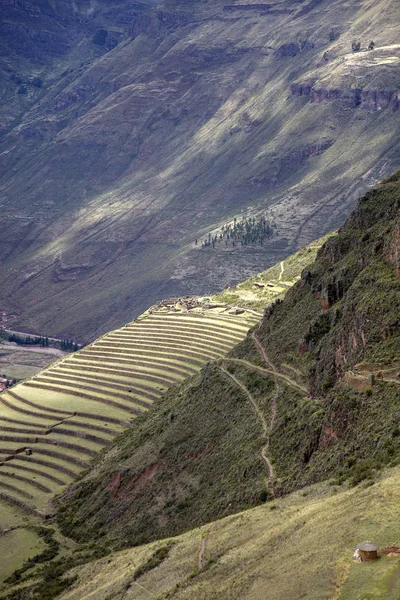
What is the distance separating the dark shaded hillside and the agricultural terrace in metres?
4.57

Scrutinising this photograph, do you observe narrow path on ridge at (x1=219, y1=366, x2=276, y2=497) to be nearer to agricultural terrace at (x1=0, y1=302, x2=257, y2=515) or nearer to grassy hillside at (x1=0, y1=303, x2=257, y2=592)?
grassy hillside at (x1=0, y1=303, x2=257, y2=592)

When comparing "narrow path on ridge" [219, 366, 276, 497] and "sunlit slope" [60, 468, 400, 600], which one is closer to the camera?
"sunlit slope" [60, 468, 400, 600]

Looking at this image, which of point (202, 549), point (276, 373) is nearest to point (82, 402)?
point (276, 373)

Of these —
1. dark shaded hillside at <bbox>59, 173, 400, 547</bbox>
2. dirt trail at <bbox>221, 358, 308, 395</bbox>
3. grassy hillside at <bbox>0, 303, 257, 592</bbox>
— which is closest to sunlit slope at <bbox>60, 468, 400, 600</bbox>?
dark shaded hillside at <bbox>59, 173, 400, 547</bbox>

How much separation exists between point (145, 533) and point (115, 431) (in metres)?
26.1

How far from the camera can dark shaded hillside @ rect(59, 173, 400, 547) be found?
63.0 metres

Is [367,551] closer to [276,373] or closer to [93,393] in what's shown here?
[276,373]

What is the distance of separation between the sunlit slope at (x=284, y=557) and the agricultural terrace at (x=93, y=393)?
98.6ft

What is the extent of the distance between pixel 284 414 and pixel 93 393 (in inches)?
1684

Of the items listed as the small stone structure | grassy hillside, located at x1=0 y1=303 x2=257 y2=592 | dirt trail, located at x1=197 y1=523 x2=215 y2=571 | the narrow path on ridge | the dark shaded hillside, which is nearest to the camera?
the small stone structure

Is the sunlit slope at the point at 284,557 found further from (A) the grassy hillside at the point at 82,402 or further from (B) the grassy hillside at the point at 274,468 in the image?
(A) the grassy hillside at the point at 82,402

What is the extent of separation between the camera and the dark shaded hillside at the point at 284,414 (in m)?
63.0

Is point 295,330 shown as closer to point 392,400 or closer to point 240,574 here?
point 392,400

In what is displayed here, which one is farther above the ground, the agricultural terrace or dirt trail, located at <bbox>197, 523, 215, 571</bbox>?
the agricultural terrace
